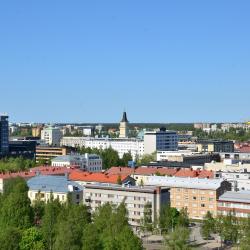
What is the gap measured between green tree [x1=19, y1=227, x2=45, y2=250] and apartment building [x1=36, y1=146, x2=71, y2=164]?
5702 cm

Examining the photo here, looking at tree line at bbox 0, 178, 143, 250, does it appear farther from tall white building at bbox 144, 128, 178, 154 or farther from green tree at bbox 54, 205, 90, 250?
tall white building at bbox 144, 128, 178, 154

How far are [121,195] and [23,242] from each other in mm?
12873

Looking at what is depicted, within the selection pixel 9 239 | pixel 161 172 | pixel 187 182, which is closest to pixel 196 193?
pixel 187 182

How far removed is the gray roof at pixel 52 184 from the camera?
39.8 meters

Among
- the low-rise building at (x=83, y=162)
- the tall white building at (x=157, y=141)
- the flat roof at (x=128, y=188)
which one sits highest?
the tall white building at (x=157, y=141)

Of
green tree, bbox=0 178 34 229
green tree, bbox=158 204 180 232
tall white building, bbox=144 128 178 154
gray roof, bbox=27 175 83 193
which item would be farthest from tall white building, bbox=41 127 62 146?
green tree, bbox=0 178 34 229

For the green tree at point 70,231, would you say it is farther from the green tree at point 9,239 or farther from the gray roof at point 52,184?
the gray roof at point 52,184

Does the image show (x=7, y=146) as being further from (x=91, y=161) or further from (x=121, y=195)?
(x=121, y=195)

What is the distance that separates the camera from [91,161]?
6412cm

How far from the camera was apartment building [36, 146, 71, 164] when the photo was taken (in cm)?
8338

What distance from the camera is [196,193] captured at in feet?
130

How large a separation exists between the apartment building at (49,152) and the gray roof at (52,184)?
40073 mm

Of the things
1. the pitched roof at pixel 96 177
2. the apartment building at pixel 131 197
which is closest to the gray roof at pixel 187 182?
the pitched roof at pixel 96 177

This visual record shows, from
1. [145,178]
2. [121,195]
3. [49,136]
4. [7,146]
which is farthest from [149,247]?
[49,136]
